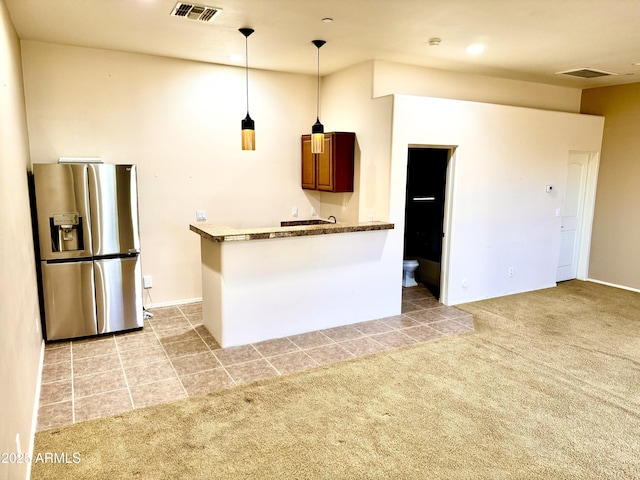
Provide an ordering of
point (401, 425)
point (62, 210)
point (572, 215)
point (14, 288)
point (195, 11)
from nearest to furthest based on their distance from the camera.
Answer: point (14, 288) < point (401, 425) < point (195, 11) < point (62, 210) < point (572, 215)

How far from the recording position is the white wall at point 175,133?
4.41 meters

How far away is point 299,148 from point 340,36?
2025 millimetres

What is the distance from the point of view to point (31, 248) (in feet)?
11.9

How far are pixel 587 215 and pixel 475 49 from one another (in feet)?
12.2

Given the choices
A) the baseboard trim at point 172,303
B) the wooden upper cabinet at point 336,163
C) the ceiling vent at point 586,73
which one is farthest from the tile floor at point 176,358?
the ceiling vent at point 586,73

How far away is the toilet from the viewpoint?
19.9 ft

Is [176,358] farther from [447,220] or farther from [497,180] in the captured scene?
[497,180]

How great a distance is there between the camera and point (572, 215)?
6.57m

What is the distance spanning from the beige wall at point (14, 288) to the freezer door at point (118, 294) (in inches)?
25.8

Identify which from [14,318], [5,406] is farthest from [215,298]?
[5,406]

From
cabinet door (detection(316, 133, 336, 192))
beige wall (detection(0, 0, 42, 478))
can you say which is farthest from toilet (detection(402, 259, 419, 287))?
beige wall (detection(0, 0, 42, 478))

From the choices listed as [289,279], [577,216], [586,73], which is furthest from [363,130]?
[577,216]

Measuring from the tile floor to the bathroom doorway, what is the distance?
1.18 meters

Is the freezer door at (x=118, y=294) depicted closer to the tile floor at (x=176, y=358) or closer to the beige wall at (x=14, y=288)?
the tile floor at (x=176, y=358)
